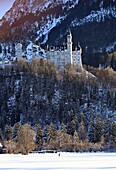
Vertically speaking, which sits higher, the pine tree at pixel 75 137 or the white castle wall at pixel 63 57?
the white castle wall at pixel 63 57

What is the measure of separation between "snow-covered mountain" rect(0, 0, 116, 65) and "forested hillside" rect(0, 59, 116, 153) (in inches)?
2344

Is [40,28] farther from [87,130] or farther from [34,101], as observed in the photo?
[87,130]

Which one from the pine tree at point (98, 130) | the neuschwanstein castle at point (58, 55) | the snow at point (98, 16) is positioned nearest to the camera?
the pine tree at point (98, 130)

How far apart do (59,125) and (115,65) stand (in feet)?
153

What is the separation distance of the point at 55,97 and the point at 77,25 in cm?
9089

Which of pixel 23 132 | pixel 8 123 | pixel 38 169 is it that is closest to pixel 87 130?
pixel 8 123

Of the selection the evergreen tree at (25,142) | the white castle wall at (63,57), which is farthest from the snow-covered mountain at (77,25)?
the evergreen tree at (25,142)

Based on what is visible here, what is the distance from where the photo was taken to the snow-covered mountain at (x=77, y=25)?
521 ft

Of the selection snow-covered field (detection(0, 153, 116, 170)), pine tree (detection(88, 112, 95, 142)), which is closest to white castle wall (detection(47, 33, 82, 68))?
pine tree (detection(88, 112, 95, 142))

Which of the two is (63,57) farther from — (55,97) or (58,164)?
(58,164)

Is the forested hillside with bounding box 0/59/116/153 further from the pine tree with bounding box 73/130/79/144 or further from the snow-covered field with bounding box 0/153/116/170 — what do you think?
the snow-covered field with bounding box 0/153/116/170

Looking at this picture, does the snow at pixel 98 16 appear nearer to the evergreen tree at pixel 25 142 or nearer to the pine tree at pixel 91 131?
the pine tree at pixel 91 131

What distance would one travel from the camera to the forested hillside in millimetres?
74812

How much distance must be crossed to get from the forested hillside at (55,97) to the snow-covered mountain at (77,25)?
59.5 meters
